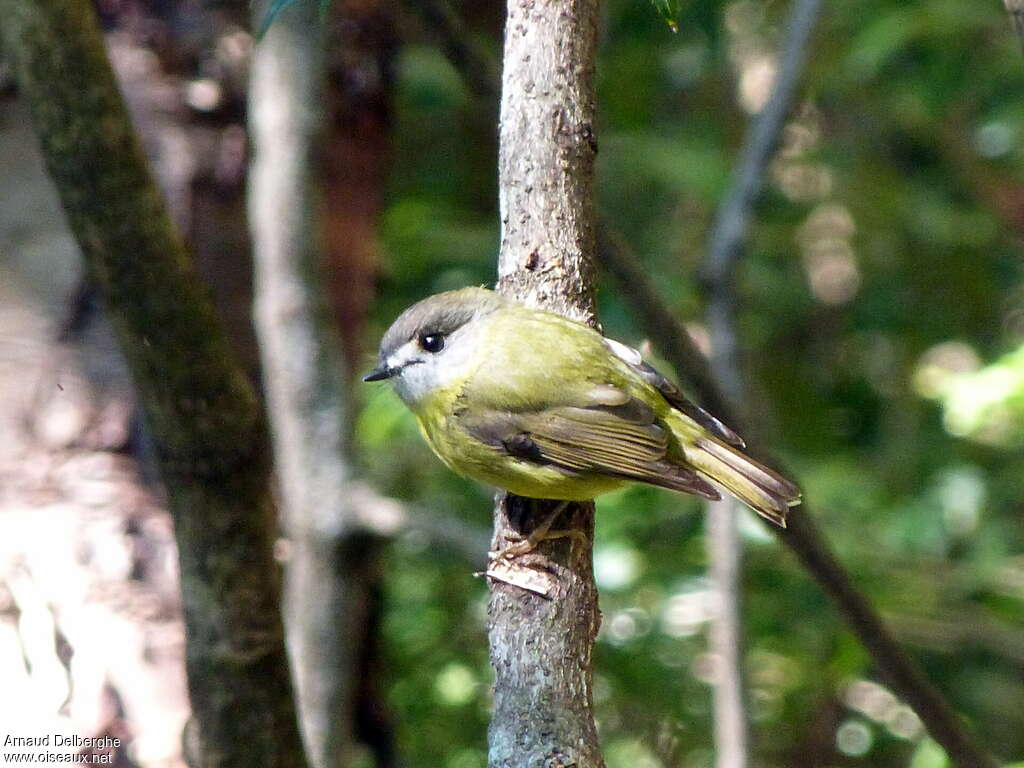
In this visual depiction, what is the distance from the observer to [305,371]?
3785 millimetres

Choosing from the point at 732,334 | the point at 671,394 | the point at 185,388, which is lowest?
the point at 185,388

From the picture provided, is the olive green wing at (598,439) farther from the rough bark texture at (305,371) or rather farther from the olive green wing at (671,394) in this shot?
the rough bark texture at (305,371)

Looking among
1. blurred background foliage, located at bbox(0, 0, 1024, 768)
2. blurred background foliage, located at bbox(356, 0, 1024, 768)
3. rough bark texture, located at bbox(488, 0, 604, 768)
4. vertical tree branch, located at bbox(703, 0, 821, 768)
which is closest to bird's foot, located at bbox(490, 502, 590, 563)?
rough bark texture, located at bbox(488, 0, 604, 768)

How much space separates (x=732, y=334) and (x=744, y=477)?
902 mm

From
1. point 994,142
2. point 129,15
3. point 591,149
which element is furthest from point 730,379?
point 994,142

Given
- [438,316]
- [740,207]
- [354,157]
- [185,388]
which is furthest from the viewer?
[354,157]

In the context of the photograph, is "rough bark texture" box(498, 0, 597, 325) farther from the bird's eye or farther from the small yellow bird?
the bird's eye

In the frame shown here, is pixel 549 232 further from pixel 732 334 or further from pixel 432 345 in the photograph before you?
pixel 732 334

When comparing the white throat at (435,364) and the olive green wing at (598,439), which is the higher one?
the white throat at (435,364)

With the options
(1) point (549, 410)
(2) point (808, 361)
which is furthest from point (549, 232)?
(2) point (808, 361)

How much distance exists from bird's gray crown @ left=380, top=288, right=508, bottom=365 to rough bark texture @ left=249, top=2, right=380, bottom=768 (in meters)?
0.54

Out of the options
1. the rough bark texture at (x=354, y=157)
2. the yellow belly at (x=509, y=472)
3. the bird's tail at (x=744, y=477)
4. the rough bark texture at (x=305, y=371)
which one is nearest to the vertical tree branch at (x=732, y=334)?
the bird's tail at (x=744, y=477)

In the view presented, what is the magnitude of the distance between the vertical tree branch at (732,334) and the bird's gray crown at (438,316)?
726mm

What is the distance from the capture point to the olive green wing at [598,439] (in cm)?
286
